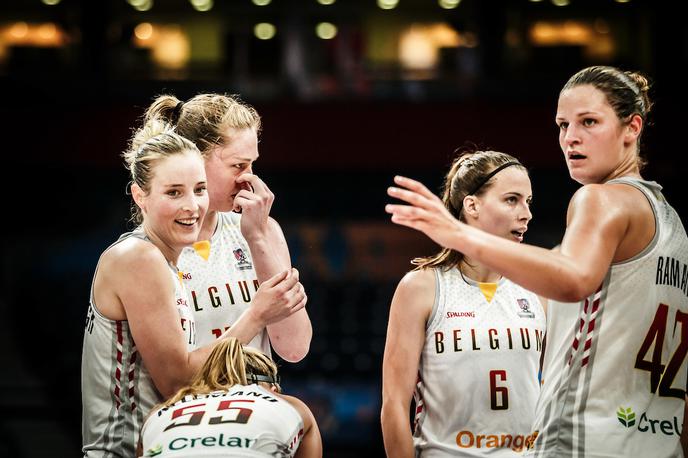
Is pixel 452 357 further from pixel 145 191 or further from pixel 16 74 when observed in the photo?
pixel 16 74

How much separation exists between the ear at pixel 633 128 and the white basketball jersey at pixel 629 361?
143mm

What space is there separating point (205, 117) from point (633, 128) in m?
1.52

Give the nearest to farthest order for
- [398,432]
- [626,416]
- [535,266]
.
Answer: [535,266] < [626,416] < [398,432]

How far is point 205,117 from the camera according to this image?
10.4 ft

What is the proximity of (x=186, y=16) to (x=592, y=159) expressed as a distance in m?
12.3

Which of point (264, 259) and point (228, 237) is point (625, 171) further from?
point (228, 237)

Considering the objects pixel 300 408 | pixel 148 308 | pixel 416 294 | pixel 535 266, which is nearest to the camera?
pixel 535 266

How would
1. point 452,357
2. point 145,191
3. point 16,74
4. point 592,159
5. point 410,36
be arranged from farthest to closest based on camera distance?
1. point 410,36
2. point 16,74
3. point 452,357
4. point 145,191
5. point 592,159

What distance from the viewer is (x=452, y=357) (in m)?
2.98

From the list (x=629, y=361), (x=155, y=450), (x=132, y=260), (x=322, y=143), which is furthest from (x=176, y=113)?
(x=322, y=143)

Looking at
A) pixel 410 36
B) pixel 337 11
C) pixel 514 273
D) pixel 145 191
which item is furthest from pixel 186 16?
pixel 514 273

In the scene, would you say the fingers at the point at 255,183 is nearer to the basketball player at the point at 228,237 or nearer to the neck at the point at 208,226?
the basketball player at the point at 228,237

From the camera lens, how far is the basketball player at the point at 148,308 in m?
2.63

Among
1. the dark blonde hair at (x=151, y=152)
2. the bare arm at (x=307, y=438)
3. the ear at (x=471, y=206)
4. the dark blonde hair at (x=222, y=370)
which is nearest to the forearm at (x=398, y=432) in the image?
the bare arm at (x=307, y=438)
